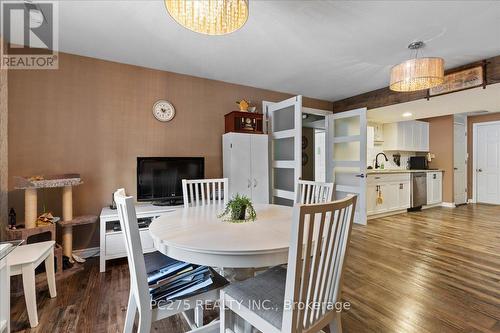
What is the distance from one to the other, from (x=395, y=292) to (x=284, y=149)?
231cm

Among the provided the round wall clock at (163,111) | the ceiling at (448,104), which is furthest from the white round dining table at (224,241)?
the ceiling at (448,104)

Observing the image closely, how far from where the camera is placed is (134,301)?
4.23 feet

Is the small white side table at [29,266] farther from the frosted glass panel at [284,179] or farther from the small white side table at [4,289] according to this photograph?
the frosted glass panel at [284,179]

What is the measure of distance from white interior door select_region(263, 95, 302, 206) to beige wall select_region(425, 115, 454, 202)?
14.8ft

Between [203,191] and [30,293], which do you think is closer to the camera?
[30,293]

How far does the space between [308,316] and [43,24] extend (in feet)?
10.3

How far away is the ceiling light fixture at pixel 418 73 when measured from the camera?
2184mm

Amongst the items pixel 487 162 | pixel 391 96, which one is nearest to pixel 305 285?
pixel 391 96

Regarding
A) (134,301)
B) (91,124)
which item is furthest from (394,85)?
(91,124)

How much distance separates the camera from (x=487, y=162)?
5727 mm

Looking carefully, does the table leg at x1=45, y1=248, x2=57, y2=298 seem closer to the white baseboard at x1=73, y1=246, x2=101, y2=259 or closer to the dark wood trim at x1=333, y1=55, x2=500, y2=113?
the white baseboard at x1=73, y1=246, x2=101, y2=259

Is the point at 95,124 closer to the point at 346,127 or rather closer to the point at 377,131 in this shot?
the point at 346,127

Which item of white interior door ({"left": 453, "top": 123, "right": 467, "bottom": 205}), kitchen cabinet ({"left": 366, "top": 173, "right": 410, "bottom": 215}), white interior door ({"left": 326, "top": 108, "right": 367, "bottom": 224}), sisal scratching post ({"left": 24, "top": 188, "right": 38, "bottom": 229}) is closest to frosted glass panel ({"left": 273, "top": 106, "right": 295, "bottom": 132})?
white interior door ({"left": 326, "top": 108, "right": 367, "bottom": 224})

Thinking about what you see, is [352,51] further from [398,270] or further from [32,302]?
[32,302]
